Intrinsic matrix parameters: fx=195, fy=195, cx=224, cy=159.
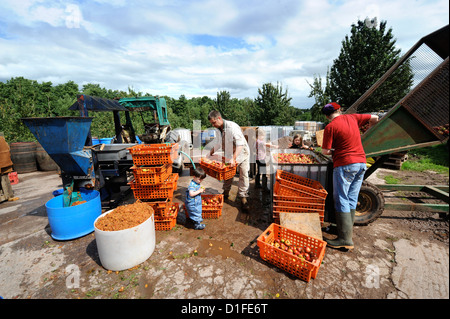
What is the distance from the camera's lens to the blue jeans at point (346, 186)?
3594mm

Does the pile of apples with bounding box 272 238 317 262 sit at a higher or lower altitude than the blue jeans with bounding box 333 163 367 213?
lower

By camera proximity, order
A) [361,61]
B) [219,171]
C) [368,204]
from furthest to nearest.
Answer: [361,61], [219,171], [368,204]

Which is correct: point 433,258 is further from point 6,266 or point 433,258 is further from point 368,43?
point 368,43

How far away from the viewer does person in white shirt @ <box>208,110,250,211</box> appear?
17.1ft

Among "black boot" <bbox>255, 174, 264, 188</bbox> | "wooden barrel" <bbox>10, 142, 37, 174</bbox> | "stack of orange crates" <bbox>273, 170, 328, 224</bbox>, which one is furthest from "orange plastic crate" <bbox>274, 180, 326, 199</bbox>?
"wooden barrel" <bbox>10, 142, 37, 174</bbox>

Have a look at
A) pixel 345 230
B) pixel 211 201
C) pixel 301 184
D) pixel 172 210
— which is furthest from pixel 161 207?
pixel 345 230

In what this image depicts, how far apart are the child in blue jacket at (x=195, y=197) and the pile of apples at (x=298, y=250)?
72.9 inches

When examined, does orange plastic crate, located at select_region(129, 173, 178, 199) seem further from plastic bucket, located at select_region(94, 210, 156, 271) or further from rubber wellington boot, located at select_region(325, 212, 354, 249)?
rubber wellington boot, located at select_region(325, 212, 354, 249)

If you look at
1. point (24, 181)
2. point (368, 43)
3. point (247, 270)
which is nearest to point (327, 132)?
point (247, 270)

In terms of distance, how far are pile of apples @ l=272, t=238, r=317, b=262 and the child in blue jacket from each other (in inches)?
72.9

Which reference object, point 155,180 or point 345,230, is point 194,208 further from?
point 345,230

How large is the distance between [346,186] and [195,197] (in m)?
3.13

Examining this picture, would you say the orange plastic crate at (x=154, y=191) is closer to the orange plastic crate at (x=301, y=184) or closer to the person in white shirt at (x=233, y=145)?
the person in white shirt at (x=233, y=145)

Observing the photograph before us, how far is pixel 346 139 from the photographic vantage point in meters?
3.52
